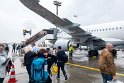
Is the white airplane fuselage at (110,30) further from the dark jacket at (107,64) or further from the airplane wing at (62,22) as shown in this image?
the dark jacket at (107,64)

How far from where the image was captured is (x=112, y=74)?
6582 mm

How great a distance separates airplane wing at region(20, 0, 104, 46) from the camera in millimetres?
18094

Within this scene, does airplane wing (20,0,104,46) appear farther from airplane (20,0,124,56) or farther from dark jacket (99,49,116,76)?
dark jacket (99,49,116,76)

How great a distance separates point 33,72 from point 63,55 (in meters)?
4.71

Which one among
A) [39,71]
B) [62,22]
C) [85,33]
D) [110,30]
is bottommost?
[39,71]

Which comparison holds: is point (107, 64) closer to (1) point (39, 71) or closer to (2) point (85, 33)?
(1) point (39, 71)

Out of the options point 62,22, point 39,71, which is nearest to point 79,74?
point 39,71

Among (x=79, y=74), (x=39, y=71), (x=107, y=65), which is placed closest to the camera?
(x=39, y=71)

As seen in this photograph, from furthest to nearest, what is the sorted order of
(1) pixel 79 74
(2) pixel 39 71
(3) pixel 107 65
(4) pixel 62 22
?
(4) pixel 62 22
(1) pixel 79 74
(3) pixel 107 65
(2) pixel 39 71

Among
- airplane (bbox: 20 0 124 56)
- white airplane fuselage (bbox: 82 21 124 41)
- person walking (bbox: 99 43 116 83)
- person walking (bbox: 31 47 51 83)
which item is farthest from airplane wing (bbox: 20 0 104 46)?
person walking (bbox: 31 47 51 83)

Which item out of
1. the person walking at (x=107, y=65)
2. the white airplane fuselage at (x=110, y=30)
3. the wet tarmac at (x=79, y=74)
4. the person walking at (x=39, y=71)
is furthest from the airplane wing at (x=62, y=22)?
the person walking at (x=39, y=71)

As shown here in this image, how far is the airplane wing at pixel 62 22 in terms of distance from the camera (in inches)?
712

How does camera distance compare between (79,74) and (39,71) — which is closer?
(39,71)

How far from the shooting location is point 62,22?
20.5 meters
